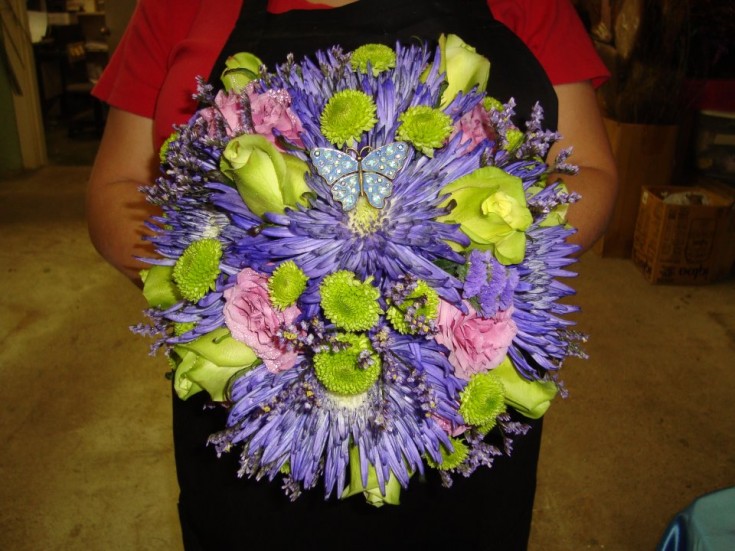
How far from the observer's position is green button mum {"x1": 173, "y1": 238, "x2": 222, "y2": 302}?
2.10 ft

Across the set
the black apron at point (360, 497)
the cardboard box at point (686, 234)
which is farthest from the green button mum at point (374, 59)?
the cardboard box at point (686, 234)

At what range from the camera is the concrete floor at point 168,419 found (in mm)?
2355

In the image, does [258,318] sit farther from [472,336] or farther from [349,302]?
[472,336]

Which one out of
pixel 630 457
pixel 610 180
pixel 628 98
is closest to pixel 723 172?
pixel 628 98

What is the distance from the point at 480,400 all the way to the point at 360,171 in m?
0.25

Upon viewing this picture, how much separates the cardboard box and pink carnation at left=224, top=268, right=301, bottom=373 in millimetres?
3603

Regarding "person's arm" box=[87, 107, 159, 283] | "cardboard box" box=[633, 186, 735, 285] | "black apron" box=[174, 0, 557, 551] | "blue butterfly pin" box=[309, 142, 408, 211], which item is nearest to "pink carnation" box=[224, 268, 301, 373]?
"blue butterfly pin" box=[309, 142, 408, 211]

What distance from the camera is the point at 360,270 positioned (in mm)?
626

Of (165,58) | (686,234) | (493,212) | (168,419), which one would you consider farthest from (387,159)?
(686,234)

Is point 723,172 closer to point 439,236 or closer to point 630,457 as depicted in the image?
point 630,457

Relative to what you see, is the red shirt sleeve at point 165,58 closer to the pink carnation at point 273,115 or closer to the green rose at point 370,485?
the pink carnation at point 273,115

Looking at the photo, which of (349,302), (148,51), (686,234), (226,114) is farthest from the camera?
(686,234)

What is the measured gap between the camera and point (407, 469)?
2.26ft

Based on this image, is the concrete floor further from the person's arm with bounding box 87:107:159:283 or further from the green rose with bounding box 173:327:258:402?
the green rose with bounding box 173:327:258:402
